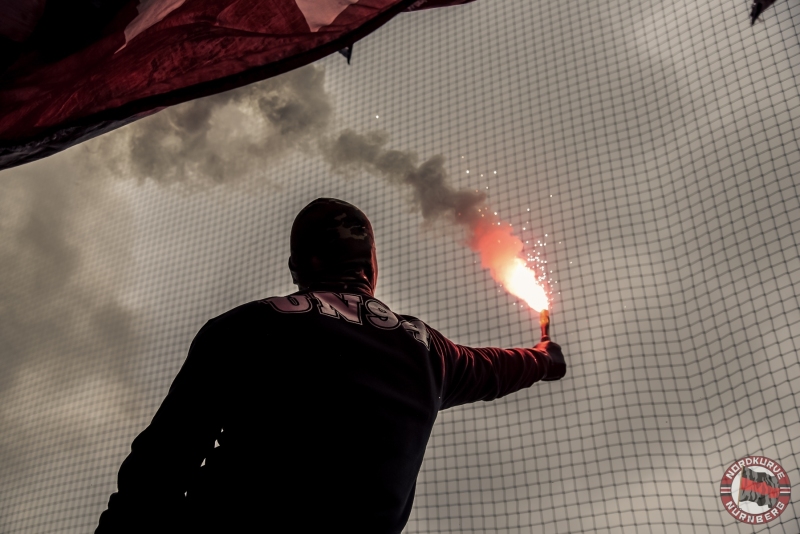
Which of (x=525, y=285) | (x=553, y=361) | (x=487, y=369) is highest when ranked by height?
(x=487, y=369)

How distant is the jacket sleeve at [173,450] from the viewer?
1.13m

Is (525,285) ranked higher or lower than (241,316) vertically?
lower

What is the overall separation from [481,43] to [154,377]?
3.06 m

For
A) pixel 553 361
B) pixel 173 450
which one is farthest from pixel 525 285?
pixel 173 450

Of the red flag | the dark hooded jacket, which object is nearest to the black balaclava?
the dark hooded jacket

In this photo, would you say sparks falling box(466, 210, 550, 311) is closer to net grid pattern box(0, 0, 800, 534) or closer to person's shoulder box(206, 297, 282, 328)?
net grid pattern box(0, 0, 800, 534)

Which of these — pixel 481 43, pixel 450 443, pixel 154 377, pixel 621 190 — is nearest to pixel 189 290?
pixel 154 377

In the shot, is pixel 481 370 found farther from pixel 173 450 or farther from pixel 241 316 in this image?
pixel 173 450

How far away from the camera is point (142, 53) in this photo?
1.39m

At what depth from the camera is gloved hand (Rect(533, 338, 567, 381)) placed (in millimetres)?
2000

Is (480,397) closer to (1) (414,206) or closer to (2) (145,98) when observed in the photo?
(2) (145,98)

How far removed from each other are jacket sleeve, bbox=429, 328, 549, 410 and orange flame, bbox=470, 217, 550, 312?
1.96 ft

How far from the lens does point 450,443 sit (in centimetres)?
397

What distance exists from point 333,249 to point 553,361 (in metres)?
0.80
